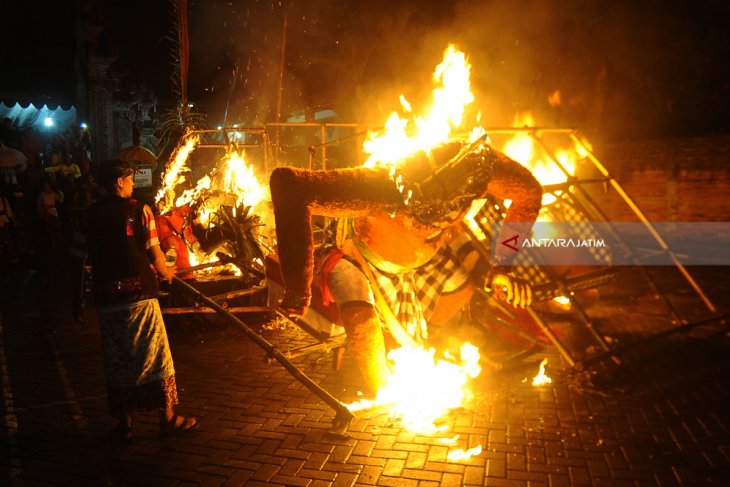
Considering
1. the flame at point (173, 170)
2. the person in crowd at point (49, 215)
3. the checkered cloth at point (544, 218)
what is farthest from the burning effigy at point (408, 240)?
the person in crowd at point (49, 215)

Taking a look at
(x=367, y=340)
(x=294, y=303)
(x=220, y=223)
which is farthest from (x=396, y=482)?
(x=220, y=223)

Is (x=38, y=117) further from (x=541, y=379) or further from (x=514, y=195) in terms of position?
(x=541, y=379)

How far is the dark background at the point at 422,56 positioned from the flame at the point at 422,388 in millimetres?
10720

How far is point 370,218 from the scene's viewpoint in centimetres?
495

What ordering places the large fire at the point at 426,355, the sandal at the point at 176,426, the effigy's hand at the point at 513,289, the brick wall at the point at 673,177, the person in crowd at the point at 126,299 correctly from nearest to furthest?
the person in crowd at the point at 126,299
the sandal at the point at 176,426
the large fire at the point at 426,355
the effigy's hand at the point at 513,289
the brick wall at the point at 673,177

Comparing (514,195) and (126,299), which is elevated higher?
(514,195)

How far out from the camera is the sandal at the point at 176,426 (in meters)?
4.46

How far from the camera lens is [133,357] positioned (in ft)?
14.0

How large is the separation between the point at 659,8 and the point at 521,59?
3.50 metres

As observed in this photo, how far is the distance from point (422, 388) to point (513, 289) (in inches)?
49.0

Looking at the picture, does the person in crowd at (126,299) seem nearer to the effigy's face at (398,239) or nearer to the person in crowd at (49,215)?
the effigy's face at (398,239)

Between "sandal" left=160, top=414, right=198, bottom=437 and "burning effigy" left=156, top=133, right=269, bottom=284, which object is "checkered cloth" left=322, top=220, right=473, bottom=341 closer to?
"sandal" left=160, top=414, right=198, bottom=437

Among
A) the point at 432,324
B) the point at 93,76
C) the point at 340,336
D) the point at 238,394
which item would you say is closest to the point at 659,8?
the point at 432,324

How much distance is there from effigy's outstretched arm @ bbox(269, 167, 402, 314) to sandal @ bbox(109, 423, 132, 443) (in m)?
1.64
